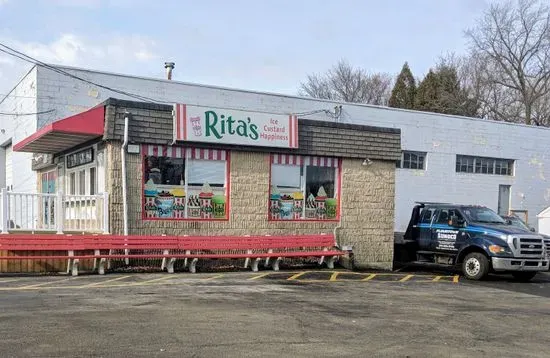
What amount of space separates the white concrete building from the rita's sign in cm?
780

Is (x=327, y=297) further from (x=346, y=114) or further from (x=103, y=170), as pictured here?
(x=346, y=114)

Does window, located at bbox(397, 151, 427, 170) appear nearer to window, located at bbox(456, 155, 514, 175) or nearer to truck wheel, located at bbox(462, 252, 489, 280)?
window, located at bbox(456, 155, 514, 175)

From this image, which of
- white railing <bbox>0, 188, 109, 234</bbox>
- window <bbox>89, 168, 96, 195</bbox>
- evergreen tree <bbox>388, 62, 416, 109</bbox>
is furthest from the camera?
evergreen tree <bbox>388, 62, 416, 109</bbox>

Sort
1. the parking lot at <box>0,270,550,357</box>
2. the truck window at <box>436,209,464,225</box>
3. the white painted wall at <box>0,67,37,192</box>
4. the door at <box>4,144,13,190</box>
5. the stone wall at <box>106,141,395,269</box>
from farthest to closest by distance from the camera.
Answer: the door at <box>4,144,13,190</box> → the white painted wall at <box>0,67,37,192</box> → the truck window at <box>436,209,464,225</box> → the stone wall at <box>106,141,395,269</box> → the parking lot at <box>0,270,550,357</box>

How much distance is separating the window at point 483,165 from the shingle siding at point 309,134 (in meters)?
13.6

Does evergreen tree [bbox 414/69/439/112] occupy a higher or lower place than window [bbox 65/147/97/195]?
higher

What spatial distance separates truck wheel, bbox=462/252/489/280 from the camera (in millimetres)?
15219

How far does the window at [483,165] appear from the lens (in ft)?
96.4

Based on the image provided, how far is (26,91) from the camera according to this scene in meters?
20.7

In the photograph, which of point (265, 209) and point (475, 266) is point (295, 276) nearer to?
point (265, 209)

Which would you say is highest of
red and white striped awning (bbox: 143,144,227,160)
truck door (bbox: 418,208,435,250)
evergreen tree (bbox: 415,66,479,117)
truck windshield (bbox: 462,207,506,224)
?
evergreen tree (bbox: 415,66,479,117)

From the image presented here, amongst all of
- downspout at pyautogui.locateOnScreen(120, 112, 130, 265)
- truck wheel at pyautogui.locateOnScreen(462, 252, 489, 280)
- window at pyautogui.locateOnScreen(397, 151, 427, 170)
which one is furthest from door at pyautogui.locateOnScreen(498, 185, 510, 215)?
downspout at pyautogui.locateOnScreen(120, 112, 130, 265)

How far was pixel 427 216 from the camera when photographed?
1722 cm

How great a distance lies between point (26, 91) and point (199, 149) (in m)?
9.56
